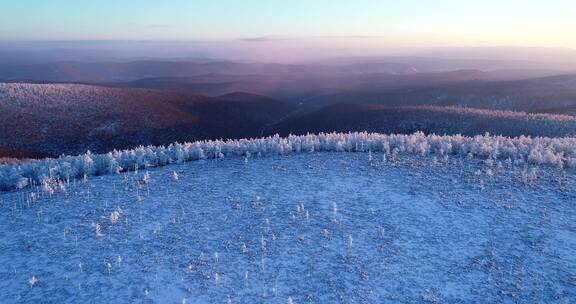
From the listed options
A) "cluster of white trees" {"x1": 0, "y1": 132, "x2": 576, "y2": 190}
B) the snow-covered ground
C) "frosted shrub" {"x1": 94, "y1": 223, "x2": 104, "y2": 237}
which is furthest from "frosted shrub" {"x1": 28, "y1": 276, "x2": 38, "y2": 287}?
"cluster of white trees" {"x1": 0, "y1": 132, "x2": 576, "y2": 190}

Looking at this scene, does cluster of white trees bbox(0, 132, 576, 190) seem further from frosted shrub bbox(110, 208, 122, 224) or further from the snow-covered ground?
frosted shrub bbox(110, 208, 122, 224)

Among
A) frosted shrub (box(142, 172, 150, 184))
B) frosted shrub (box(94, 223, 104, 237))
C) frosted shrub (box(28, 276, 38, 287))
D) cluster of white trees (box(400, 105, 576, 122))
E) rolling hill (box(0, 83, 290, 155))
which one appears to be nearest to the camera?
frosted shrub (box(28, 276, 38, 287))

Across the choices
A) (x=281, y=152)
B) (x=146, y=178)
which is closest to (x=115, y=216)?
(x=146, y=178)

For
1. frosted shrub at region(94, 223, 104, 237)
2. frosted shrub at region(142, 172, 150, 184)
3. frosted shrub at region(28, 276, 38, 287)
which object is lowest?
frosted shrub at region(28, 276, 38, 287)

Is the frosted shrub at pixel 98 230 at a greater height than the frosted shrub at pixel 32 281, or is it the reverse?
the frosted shrub at pixel 98 230

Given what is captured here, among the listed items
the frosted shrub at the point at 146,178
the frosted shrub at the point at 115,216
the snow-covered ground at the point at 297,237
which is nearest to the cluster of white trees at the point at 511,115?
the snow-covered ground at the point at 297,237

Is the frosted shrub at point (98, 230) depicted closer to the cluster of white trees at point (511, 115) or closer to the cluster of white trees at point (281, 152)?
the cluster of white trees at point (281, 152)

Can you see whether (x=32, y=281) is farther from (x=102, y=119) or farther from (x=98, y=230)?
(x=102, y=119)
